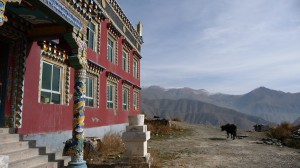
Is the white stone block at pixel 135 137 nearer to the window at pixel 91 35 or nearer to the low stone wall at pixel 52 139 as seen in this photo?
the low stone wall at pixel 52 139

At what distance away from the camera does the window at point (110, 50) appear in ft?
54.5

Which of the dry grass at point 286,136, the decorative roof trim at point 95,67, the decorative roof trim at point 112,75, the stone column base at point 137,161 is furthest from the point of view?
the dry grass at point 286,136

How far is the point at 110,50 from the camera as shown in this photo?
669 inches

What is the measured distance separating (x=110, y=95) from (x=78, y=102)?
9.22 m

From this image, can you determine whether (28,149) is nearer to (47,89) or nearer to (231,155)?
(47,89)

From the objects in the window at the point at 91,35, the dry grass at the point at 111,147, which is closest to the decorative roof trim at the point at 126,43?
the window at the point at 91,35

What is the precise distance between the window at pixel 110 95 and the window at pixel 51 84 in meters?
5.70

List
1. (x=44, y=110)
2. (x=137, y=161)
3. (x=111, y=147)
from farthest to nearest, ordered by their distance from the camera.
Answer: (x=111, y=147) → (x=44, y=110) → (x=137, y=161)

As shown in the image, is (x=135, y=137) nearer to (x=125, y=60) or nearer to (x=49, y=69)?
(x=49, y=69)

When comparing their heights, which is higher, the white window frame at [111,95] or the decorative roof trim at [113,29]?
the decorative roof trim at [113,29]

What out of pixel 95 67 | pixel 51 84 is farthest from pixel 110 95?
pixel 51 84

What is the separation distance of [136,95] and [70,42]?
16443 mm

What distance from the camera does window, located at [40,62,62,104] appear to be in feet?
31.8

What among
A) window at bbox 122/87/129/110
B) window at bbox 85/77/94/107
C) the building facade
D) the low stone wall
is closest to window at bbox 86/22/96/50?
the building facade
